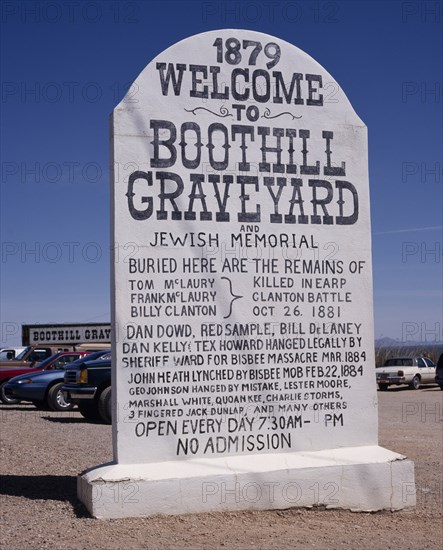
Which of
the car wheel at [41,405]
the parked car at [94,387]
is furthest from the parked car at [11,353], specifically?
the parked car at [94,387]

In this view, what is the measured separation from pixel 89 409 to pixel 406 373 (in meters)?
21.5

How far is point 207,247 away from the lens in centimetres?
795

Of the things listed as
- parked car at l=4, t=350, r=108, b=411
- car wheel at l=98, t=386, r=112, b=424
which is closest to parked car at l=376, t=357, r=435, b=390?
parked car at l=4, t=350, r=108, b=411

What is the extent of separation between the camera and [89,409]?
17.9 metres

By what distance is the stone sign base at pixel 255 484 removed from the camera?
729 centimetres

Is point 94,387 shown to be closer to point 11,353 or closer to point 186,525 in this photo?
point 186,525

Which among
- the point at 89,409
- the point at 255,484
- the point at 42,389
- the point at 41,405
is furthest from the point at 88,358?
the point at 255,484

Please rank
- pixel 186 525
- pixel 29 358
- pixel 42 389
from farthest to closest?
pixel 29 358 < pixel 42 389 < pixel 186 525

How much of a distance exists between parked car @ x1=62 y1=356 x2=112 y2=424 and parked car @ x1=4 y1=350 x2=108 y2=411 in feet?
10.1

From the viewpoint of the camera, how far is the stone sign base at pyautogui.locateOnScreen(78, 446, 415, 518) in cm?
729

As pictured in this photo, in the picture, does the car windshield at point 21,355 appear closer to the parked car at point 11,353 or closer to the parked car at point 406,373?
the parked car at point 11,353

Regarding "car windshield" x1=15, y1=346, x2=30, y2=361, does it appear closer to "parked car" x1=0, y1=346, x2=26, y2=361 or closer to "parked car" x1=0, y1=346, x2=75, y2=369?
"parked car" x1=0, y1=346, x2=75, y2=369

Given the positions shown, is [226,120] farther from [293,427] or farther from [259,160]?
[293,427]

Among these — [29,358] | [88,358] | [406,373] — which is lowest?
[406,373]
